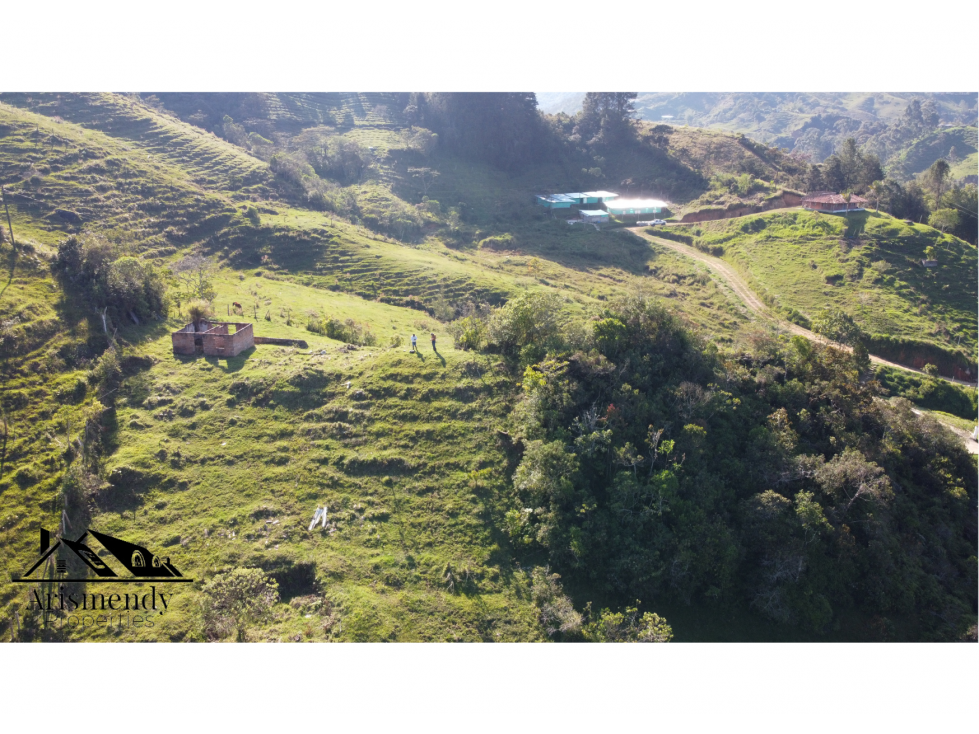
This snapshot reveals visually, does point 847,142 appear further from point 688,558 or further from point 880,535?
point 688,558

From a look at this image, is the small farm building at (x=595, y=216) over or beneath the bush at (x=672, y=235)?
over

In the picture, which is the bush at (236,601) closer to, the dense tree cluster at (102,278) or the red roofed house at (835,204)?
the dense tree cluster at (102,278)

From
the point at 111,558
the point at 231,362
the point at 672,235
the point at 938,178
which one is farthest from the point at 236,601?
the point at 938,178

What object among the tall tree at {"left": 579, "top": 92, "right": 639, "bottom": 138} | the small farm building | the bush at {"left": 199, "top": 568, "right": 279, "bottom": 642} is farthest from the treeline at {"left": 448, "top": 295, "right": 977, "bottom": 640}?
the tall tree at {"left": 579, "top": 92, "right": 639, "bottom": 138}

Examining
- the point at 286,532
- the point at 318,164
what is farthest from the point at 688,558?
the point at 318,164

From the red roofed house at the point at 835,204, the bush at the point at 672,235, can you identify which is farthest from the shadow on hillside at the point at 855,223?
the bush at the point at 672,235
